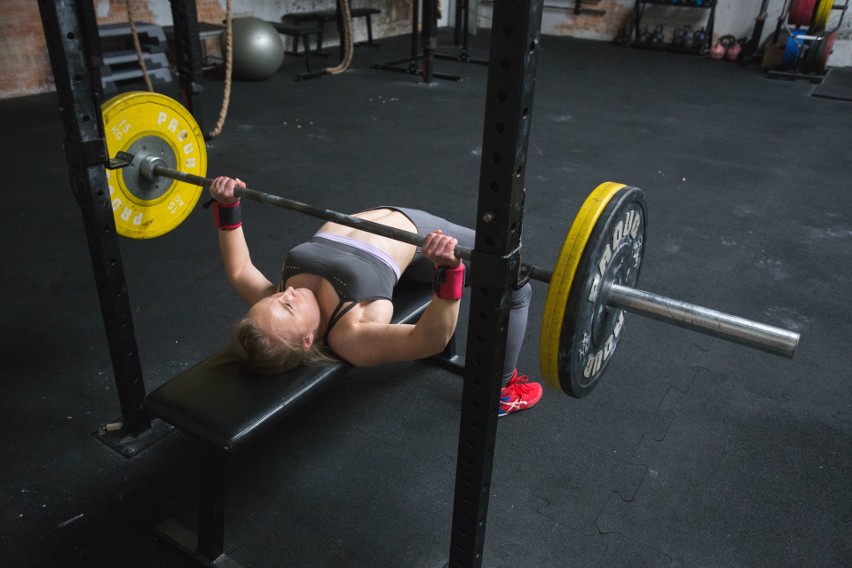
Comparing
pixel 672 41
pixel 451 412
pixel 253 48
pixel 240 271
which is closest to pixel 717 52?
pixel 672 41

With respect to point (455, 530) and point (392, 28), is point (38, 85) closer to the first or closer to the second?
point (392, 28)

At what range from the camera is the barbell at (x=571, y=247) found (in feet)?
3.47

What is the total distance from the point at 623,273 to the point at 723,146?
332cm

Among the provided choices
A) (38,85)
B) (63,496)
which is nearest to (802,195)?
(63,496)

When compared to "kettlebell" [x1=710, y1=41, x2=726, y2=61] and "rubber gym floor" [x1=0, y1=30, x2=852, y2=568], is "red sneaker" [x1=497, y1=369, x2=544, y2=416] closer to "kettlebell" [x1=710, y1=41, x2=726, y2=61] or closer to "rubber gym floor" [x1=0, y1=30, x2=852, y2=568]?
"rubber gym floor" [x1=0, y1=30, x2=852, y2=568]

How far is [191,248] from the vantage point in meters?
2.70

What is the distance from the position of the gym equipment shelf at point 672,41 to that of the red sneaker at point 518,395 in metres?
6.33

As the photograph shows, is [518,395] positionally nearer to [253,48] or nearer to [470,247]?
[470,247]

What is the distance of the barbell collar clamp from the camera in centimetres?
106

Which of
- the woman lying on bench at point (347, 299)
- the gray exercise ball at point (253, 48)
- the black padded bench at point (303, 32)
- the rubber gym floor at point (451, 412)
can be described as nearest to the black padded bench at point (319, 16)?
the black padded bench at point (303, 32)

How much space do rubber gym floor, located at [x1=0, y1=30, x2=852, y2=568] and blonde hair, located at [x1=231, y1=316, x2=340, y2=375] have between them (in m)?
0.36

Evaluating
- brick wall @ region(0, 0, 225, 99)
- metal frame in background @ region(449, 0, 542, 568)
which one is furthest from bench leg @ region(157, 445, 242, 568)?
brick wall @ region(0, 0, 225, 99)

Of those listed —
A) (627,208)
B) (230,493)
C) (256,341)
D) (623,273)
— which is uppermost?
(627,208)

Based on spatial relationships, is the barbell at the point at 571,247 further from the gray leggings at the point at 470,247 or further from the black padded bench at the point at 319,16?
the black padded bench at the point at 319,16
